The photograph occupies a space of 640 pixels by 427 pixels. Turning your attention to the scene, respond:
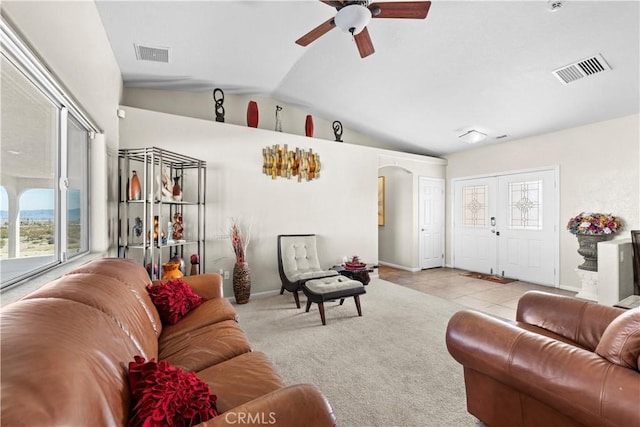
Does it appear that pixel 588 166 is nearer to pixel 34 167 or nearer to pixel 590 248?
pixel 590 248

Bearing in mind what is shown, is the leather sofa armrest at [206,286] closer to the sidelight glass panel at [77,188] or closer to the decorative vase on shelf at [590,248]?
Result: the sidelight glass panel at [77,188]

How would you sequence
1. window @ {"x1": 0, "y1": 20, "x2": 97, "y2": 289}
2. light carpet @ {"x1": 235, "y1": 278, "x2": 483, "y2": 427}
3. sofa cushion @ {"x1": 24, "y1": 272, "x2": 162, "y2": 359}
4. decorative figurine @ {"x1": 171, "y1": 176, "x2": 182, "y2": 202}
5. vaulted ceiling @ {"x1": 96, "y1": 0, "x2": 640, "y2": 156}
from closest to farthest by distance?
sofa cushion @ {"x1": 24, "y1": 272, "x2": 162, "y2": 359}
window @ {"x1": 0, "y1": 20, "x2": 97, "y2": 289}
light carpet @ {"x1": 235, "y1": 278, "x2": 483, "y2": 427}
vaulted ceiling @ {"x1": 96, "y1": 0, "x2": 640, "y2": 156}
decorative figurine @ {"x1": 171, "y1": 176, "x2": 182, "y2": 202}

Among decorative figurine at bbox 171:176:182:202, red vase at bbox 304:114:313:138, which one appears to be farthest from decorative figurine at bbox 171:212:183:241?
red vase at bbox 304:114:313:138

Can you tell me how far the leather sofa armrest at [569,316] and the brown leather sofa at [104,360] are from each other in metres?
1.55

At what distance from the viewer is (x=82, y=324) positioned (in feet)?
2.92

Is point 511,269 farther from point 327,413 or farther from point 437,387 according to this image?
point 327,413

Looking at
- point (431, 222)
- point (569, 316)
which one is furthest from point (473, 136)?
point (569, 316)

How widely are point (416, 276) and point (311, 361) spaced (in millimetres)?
3760

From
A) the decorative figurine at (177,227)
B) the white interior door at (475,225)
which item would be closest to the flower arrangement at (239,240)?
the decorative figurine at (177,227)

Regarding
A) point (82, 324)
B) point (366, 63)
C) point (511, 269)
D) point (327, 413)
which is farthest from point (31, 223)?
point (511, 269)

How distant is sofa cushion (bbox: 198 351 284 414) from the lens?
111 centimetres

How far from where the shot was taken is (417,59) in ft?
10.9

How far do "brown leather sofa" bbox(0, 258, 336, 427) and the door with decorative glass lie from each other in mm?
5303

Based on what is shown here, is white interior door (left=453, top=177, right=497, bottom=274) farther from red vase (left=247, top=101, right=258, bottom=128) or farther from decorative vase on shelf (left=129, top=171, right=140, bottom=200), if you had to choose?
decorative vase on shelf (left=129, top=171, right=140, bottom=200)
